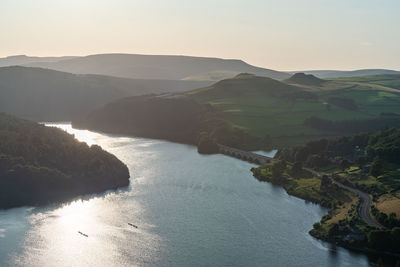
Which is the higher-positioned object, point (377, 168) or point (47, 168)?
point (377, 168)

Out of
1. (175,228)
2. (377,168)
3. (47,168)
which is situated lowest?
(175,228)

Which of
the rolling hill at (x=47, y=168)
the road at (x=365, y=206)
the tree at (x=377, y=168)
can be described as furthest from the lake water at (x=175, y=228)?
the tree at (x=377, y=168)

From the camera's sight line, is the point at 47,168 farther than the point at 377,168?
Yes

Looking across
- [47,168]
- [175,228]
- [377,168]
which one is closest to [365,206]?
[377,168]

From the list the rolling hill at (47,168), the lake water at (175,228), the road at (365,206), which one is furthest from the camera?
the rolling hill at (47,168)

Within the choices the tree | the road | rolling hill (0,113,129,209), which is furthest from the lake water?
the tree

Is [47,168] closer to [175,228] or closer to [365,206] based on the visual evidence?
[175,228]

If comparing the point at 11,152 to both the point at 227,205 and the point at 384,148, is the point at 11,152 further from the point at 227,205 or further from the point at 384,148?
the point at 384,148

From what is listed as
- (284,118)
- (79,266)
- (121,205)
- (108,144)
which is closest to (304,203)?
(121,205)

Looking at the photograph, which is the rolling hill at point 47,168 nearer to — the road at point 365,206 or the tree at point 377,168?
the road at point 365,206
